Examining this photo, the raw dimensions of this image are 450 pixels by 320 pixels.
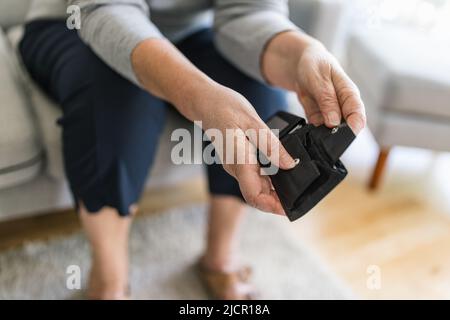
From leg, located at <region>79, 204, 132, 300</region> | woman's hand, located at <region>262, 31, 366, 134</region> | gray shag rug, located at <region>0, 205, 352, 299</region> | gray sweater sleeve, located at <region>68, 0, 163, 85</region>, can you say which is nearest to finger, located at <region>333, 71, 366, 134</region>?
woman's hand, located at <region>262, 31, 366, 134</region>

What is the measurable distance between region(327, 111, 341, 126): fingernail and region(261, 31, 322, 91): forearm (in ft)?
0.41

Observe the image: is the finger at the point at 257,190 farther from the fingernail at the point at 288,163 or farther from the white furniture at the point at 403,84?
the white furniture at the point at 403,84

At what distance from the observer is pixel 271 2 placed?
26.0 inches

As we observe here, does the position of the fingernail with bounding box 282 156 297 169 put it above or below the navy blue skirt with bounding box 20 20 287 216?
above

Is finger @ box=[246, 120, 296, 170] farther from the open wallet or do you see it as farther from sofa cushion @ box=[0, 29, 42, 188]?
sofa cushion @ box=[0, 29, 42, 188]

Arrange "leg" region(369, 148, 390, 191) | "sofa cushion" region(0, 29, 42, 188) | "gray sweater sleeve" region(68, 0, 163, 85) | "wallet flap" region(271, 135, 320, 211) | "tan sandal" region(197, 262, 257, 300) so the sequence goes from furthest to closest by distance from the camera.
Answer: "leg" region(369, 148, 390, 191), "tan sandal" region(197, 262, 257, 300), "sofa cushion" region(0, 29, 42, 188), "gray sweater sleeve" region(68, 0, 163, 85), "wallet flap" region(271, 135, 320, 211)

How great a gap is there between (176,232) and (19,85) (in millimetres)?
433

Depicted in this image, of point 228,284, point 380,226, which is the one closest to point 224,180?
point 228,284

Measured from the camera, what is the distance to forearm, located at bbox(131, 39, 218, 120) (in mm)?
506

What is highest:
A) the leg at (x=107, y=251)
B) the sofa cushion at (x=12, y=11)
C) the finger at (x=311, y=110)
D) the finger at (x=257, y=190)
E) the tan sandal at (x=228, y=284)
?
the finger at (x=311, y=110)

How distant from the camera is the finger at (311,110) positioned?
0.51m

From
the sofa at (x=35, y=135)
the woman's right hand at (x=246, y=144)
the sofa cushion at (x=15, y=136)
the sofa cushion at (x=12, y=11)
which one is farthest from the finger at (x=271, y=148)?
the sofa cushion at (x=12, y=11)

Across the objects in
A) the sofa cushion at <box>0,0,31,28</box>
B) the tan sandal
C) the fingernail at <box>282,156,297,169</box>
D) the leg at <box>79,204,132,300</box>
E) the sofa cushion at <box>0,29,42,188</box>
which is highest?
the fingernail at <box>282,156,297,169</box>

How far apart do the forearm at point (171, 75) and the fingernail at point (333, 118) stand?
0.13 metres
